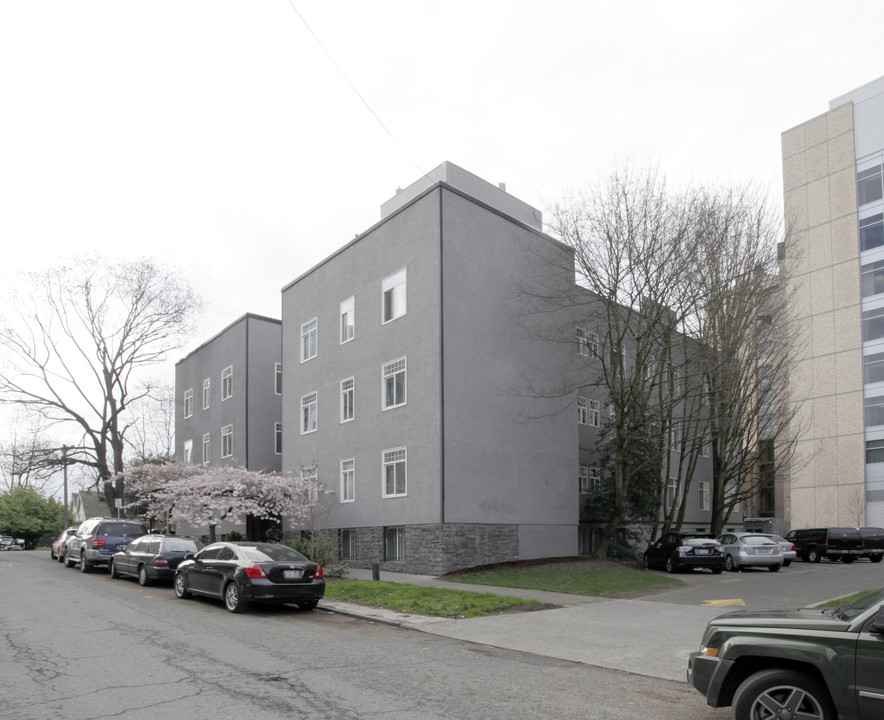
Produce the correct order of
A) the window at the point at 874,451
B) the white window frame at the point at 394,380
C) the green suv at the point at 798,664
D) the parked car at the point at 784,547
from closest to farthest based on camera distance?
1. the green suv at the point at 798,664
2. the white window frame at the point at 394,380
3. the parked car at the point at 784,547
4. the window at the point at 874,451

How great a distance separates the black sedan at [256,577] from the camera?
14.7 m

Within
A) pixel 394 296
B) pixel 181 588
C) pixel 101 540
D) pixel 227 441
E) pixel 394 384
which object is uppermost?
pixel 394 296

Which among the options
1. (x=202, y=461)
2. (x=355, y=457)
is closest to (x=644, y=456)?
(x=355, y=457)

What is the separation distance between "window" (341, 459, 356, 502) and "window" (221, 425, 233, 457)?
1175 cm

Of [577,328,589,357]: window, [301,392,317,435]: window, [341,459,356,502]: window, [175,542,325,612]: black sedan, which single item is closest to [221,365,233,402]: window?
[301,392,317,435]: window

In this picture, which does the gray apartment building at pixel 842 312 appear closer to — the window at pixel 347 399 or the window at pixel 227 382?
the window at pixel 347 399

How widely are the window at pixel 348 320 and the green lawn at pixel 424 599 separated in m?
11.4

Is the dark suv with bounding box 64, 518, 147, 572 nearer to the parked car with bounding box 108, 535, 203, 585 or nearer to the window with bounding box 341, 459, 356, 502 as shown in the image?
the parked car with bounding box 108, 535, 203, 585

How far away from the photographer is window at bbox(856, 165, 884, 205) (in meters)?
46.9

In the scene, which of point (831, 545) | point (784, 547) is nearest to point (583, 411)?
point (784, 547)

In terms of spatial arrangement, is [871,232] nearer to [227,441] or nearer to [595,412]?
[595,412]

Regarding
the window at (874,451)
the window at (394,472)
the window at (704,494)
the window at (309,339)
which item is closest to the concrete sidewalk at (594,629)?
the window at (394,472)

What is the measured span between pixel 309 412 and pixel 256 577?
16.3 meters

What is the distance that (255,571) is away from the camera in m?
14.8
